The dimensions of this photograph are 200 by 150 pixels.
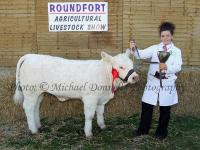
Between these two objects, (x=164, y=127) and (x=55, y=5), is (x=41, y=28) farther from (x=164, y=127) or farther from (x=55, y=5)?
(x=164, y=127)

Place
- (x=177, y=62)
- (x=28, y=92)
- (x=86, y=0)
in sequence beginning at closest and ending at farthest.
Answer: (x=177, y=62)
(x=28, y=92)
(x=86, y=0)

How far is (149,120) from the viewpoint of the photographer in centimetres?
555

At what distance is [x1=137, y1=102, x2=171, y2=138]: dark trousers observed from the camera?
5.39 meters

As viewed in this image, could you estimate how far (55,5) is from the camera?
647cm

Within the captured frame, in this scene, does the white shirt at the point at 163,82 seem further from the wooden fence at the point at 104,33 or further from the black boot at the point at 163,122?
the wooden fence at the point at 104,33

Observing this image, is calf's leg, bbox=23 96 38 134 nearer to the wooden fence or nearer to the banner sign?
the wooden fence

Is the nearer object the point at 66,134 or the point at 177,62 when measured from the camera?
the point at 177,62

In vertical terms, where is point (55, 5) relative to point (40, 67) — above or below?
above

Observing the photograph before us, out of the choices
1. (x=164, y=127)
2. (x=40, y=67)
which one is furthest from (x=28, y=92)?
(x=164, y=127)

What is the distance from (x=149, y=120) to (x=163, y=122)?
0.66 ft

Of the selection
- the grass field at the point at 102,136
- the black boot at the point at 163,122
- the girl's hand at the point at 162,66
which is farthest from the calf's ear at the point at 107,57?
the grass field at the point at 102,136

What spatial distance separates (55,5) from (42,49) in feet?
2.32

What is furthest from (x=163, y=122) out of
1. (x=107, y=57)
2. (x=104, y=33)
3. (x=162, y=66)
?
(x=104, y=33)

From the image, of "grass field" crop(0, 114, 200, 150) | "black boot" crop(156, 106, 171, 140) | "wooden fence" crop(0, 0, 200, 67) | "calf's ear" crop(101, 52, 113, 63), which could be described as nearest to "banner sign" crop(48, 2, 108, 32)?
"wooden fence" crop(0, 0, 200, 67)
